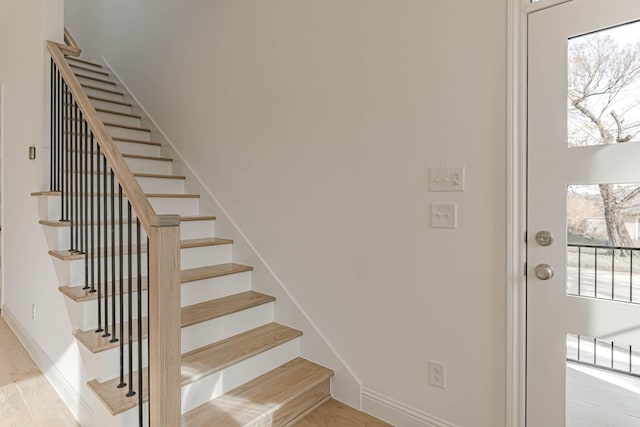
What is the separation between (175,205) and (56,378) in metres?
1.38

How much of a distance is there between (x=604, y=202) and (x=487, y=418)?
1.06m

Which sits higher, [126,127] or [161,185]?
[126,127]

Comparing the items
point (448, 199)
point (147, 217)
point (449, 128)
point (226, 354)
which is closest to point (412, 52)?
point (449, 128)

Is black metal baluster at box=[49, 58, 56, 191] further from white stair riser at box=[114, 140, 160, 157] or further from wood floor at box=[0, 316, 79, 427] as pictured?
wood floor at box=[0, 316, 79, 427]

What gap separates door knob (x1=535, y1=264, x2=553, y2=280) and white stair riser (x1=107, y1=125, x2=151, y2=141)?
3520 mm

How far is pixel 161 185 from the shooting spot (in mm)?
3154

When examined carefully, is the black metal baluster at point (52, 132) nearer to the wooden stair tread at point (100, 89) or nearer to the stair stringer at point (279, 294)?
the stair stringer at point (279, 294)

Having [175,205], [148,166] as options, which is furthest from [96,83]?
[175,205]

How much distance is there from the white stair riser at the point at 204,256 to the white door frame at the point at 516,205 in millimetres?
1979

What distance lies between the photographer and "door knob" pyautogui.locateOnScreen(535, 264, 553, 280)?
1.49 m

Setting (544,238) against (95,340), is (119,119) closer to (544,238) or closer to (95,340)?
(95,340)

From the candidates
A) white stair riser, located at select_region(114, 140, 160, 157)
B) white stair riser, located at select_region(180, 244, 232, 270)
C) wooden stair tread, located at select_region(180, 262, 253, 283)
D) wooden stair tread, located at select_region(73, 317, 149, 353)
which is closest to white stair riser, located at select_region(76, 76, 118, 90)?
white stair riser, located at select_region(114, 140, 160, 157)

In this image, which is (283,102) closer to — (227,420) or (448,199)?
(448,199)

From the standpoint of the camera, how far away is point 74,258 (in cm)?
193
